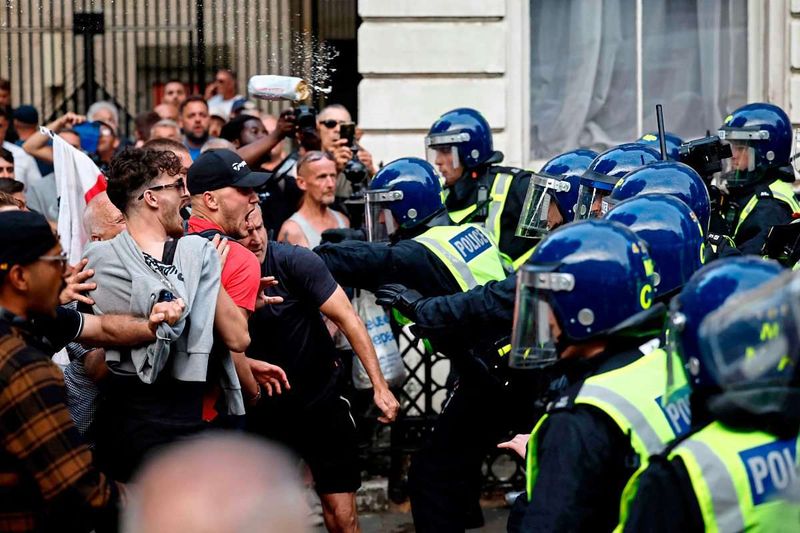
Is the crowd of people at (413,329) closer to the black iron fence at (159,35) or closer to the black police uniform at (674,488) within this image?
the black police uniform at (674,488)

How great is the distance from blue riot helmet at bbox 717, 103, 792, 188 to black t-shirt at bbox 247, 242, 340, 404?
2.66 metres

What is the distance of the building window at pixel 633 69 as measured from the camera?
10.9 meters

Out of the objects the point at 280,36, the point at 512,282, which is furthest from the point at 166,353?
the point at 280,36

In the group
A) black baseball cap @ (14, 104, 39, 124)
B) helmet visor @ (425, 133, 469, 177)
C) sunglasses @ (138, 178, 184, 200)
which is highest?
black baseball cap @ (14, 104, 39, 124)

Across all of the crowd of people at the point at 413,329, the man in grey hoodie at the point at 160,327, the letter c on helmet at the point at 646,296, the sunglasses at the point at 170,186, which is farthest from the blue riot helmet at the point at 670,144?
the letter c on helmet at the point at 646,296

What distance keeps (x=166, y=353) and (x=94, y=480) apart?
105 cm

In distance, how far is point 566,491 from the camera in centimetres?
332

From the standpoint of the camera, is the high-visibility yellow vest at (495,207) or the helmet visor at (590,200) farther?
the high-visibility yellow vest at (495,207)

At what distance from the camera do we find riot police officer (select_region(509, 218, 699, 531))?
331 cm

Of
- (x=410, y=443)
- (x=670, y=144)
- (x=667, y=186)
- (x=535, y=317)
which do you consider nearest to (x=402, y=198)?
(x=667, y=186)

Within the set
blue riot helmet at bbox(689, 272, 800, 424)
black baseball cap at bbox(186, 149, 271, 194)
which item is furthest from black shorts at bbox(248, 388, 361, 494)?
blue riot helmet at bbox(689, 272, 800, 424)

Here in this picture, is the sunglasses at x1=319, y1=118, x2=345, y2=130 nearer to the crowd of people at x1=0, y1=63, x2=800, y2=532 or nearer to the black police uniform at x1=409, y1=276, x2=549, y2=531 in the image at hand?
the crowd of people at x1=0, y1=63, x2=800, y2=532

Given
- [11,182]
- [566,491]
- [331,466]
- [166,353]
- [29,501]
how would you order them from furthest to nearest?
[11,182], [331,466], [166,353], [29,501], [566,491]

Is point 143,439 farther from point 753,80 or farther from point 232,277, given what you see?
point 753,80
